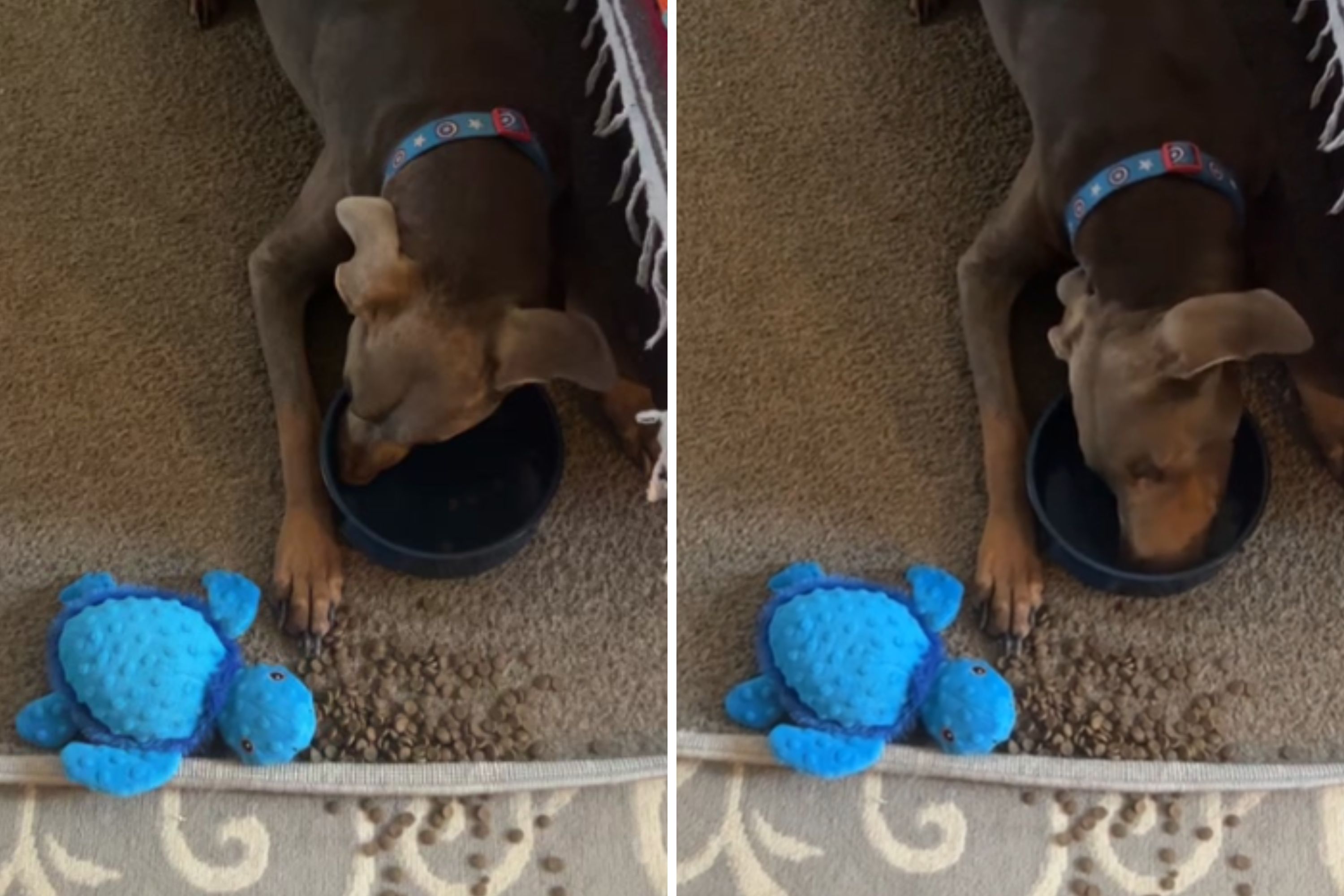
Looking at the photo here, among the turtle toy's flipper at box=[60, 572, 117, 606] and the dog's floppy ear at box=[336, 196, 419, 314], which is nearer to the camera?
the dog's floppy ear at box=[336, 196, 419, 314]

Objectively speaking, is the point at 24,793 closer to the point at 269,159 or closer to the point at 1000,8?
the point at 269,159

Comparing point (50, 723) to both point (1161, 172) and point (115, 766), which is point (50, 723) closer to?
point (115, 766)

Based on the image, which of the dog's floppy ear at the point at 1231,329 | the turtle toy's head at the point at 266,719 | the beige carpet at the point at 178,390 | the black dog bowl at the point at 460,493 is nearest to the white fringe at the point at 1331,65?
the dog's floppy ear at the point at 1231,329

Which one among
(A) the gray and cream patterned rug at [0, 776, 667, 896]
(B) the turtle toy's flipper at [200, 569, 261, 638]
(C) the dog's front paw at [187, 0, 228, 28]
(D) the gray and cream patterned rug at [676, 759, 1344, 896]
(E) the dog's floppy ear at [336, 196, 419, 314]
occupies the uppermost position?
(C) the dog's front paw at [187, 0, 228, 28]

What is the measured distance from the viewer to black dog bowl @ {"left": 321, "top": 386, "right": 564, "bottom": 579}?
1298mm

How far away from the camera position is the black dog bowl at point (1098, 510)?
1.27 metres

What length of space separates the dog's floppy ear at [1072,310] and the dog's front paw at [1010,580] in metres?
0.16

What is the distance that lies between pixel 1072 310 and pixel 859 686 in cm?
36

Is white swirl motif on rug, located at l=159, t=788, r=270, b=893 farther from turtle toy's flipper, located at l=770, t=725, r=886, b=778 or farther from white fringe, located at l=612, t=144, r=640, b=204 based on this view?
white fringe, located at l=612, t=144, r=640, b=204

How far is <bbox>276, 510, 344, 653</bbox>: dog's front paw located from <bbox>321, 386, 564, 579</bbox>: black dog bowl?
3 centimetres

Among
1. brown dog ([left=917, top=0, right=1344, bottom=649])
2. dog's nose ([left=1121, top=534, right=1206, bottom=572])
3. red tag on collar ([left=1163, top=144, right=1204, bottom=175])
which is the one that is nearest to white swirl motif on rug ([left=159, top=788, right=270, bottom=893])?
brown dog ([left=917, top=0, right=1344, bottom=649])

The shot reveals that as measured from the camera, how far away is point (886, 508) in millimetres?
1345

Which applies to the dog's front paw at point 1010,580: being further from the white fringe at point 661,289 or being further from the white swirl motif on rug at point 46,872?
the white swirl motif on rug at point 46,872

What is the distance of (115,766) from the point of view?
1264mm
